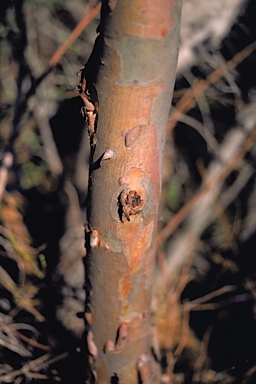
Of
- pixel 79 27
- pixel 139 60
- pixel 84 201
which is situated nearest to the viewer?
pixel 139 60

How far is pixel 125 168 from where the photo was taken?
0.71m

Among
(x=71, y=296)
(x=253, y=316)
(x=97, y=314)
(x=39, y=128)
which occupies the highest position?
(x=97, y=314)

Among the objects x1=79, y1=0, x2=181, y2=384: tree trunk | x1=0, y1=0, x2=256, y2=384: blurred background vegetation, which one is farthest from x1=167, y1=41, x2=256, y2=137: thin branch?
x1=79, y1=0, x2=181, y2=384: tree trunk

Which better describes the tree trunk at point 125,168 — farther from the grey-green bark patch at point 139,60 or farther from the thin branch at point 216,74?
the thin branch at point 216,74

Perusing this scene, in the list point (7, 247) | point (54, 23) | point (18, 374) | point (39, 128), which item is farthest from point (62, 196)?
point (18, 374)

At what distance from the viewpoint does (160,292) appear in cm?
177

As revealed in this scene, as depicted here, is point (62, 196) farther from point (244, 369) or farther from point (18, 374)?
point (244, 369)

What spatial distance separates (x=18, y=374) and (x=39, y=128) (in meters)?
1.09

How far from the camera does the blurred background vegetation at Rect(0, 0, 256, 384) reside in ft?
4.67

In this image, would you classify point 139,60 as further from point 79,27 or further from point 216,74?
point 216,74

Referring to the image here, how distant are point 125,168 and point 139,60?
0.60ft

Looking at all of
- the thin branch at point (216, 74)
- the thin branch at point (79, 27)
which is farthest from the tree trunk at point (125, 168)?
the thin branch at point (216, 74)

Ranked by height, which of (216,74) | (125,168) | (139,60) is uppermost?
(139,60)


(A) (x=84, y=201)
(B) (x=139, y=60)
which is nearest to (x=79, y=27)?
(B) (x=139, y=60)
